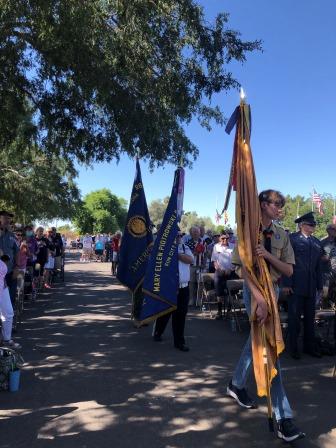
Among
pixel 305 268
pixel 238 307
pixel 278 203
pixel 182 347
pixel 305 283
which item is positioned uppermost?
pixel 278 203

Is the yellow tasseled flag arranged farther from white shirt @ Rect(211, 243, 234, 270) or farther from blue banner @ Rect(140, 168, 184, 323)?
white shirt @ Rect(211, 243, 234, 270)

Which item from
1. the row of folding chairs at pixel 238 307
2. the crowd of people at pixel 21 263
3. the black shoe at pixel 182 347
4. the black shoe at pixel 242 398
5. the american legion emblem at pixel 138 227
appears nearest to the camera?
the black shoe at pixel 242 398

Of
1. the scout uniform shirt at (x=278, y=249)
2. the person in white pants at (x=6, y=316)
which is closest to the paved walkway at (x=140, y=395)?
the person in white pants at (x=6, y=316)

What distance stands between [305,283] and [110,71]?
17.0 feet

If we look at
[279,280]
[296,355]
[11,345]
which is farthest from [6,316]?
[296,355]

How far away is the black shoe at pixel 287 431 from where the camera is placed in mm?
3779

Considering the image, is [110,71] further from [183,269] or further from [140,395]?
[140,395]

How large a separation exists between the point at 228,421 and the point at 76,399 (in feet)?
5.49

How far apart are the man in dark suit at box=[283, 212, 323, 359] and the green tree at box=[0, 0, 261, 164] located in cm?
402

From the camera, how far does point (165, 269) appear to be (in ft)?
24.4

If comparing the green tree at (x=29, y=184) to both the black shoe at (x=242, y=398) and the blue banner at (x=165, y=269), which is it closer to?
the blue banner at (x=165, y=269)

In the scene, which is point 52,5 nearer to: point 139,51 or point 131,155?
point 139,51

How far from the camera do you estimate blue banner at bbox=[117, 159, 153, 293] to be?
859 centimetres

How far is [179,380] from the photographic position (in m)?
5.70
